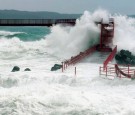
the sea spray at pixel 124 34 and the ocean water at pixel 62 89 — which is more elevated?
the sea spray at pixel 124 34

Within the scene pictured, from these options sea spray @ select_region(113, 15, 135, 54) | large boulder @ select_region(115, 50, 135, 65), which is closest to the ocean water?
sea spray @ select_region(113, 15, 135, 54)

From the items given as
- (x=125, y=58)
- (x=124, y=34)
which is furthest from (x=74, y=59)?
(x=124, y=34)

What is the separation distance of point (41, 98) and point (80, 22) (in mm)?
22622

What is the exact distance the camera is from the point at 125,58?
2980 centimetres

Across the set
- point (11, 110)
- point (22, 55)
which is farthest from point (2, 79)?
point (22, 55)

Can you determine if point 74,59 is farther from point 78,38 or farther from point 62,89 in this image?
point 78,38

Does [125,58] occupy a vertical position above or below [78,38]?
below

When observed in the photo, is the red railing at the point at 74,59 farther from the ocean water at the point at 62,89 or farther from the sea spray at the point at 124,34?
the sea spray at the point at 124,34

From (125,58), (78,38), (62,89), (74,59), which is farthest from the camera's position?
(78,38)

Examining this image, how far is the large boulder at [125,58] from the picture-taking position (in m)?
29.5

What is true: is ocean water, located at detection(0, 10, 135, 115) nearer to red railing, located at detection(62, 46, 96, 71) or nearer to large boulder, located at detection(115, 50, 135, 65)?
red railing, located at detection(62, 46, 96, 71)

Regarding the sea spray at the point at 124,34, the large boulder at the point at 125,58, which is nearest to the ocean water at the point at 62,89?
the sea spray at the point at 124,34

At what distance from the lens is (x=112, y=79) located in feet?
71.7

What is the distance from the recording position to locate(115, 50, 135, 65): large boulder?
96.7 ft
